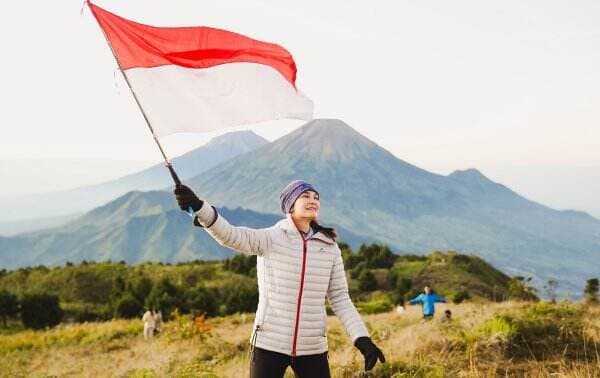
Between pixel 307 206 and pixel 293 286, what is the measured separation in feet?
1.82

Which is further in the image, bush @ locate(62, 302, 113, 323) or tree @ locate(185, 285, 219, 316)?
bush @ locate(62, 302, 113, 323)

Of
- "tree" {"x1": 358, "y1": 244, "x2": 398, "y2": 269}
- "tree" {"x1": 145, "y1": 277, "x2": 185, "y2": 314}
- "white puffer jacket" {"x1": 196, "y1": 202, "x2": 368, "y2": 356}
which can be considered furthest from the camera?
"tree" {"x1": 358, "y1": 244, "x2": 398, "y2": 269}

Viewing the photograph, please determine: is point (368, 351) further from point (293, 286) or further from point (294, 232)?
point (294, 232)

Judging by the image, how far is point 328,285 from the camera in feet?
16.0

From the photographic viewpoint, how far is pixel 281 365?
4621 mm

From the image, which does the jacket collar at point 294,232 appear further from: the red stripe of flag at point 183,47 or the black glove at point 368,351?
the red stripe of flag at point 183,47

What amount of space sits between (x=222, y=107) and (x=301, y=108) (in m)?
0.73

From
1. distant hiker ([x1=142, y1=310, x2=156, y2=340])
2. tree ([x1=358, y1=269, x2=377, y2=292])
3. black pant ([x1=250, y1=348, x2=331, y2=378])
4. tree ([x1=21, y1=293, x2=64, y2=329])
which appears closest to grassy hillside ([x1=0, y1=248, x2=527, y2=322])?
tree ([x1=358, y1=269, x2=377, y2=292])

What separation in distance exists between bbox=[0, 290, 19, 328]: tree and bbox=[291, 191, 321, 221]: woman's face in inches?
1237

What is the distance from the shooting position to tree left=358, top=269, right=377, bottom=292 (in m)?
48.8

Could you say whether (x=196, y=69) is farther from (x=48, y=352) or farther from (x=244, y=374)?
(x=48, y=352)

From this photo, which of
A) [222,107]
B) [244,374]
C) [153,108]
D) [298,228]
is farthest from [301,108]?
[244,374]

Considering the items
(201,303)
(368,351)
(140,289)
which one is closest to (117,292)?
(140,289)

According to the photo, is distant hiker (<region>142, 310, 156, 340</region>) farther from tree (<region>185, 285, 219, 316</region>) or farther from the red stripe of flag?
tree (<region>185, 285, 219, 316</region>)
